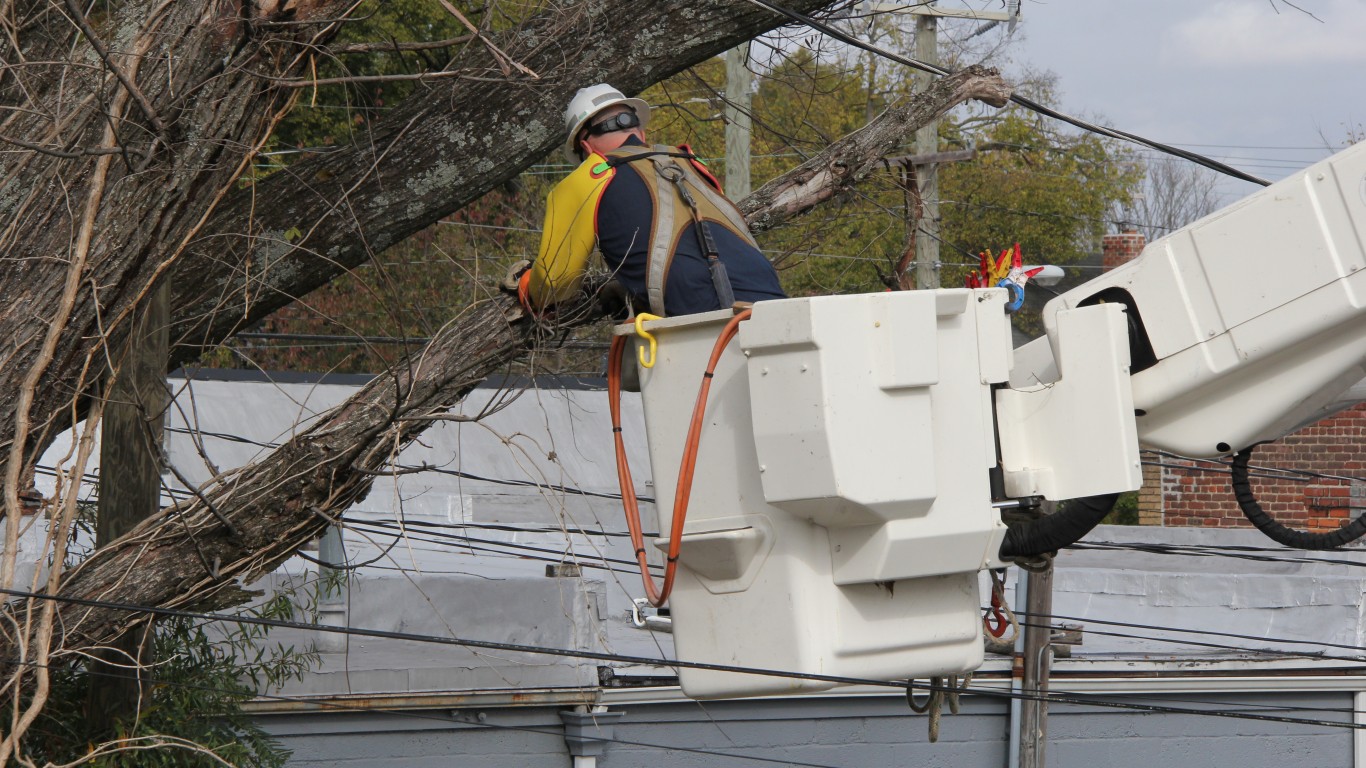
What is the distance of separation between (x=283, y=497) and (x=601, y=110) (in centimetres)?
170

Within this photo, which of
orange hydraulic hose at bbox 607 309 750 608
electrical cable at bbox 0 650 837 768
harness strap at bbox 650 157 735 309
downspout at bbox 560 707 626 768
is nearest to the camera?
orange hydraulic hose at bbox 607 309 750 608

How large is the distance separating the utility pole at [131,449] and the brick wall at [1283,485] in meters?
14.1

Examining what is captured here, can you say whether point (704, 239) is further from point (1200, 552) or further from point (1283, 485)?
point (1283, 485)

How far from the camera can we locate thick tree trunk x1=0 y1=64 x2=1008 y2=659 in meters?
5.12

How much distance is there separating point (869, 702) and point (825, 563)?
18.5 ft

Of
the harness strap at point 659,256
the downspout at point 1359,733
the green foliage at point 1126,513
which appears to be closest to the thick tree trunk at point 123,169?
the harness strap at point 659,256

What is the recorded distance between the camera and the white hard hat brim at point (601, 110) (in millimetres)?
4770

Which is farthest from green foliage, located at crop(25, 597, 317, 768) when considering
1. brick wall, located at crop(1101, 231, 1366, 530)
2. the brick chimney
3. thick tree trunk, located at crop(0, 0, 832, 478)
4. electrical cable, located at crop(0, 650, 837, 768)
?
the brick chimney

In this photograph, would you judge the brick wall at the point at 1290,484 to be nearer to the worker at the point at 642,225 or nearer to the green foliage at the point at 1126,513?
the green foliage at the point at 1126,513

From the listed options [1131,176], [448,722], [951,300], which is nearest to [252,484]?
[951,300]

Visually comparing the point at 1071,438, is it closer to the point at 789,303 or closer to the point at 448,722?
the point at 789,303

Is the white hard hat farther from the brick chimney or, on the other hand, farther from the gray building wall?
the brick chimney

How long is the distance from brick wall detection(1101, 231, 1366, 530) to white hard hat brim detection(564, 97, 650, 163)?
45.3 ft

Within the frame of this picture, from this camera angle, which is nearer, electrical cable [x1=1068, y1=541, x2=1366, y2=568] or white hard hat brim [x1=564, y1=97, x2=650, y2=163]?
white hard hat brim [x1=564, y1=97, x2=650, y2=163]
